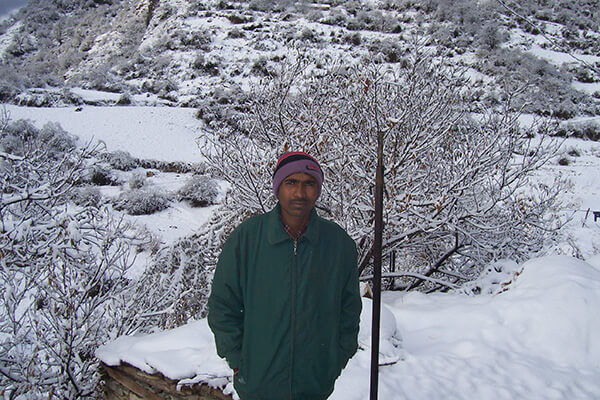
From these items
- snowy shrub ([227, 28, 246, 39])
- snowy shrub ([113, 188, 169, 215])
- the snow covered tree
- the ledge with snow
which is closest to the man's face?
the ledge with snow

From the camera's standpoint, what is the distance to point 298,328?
166cm

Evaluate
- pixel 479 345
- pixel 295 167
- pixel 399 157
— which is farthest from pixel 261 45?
pixel 295 167

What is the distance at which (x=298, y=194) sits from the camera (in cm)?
168

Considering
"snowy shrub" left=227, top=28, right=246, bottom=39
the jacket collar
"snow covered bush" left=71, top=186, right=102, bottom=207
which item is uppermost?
the jacket collar

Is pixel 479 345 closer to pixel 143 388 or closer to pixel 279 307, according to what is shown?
pixel 279 307

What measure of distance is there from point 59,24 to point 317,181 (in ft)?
195

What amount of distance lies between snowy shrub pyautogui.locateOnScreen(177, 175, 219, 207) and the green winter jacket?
43.6 ft

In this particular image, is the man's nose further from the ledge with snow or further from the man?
the ledge with snow

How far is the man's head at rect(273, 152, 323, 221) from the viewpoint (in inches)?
66.4

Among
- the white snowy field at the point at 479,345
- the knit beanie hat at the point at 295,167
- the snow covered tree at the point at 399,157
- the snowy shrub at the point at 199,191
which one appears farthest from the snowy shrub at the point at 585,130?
the knit beanie hat at the point at 295,167

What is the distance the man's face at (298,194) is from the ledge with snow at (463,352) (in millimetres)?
1819

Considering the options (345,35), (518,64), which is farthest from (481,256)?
(345,35)

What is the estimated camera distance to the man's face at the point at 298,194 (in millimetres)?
1685

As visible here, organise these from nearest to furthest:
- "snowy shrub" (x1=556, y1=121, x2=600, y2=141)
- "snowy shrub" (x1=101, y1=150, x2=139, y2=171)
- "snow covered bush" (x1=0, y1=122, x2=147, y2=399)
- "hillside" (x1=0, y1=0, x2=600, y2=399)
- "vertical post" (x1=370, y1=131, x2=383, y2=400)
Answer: "vertical post" (x1=370, y1=131, x2=383, y2=400) < "hillside" (x1=0, y1=0, x2=600, y2=399) < "snow covered bush" (x1=0, y1=122, x2=147, y2=399) < "snowy shrub" (x1=101, y1=150, x2=139, y2=171) < "snowy shrub" (x1=556, y1=121, x2=600, y2=141)
